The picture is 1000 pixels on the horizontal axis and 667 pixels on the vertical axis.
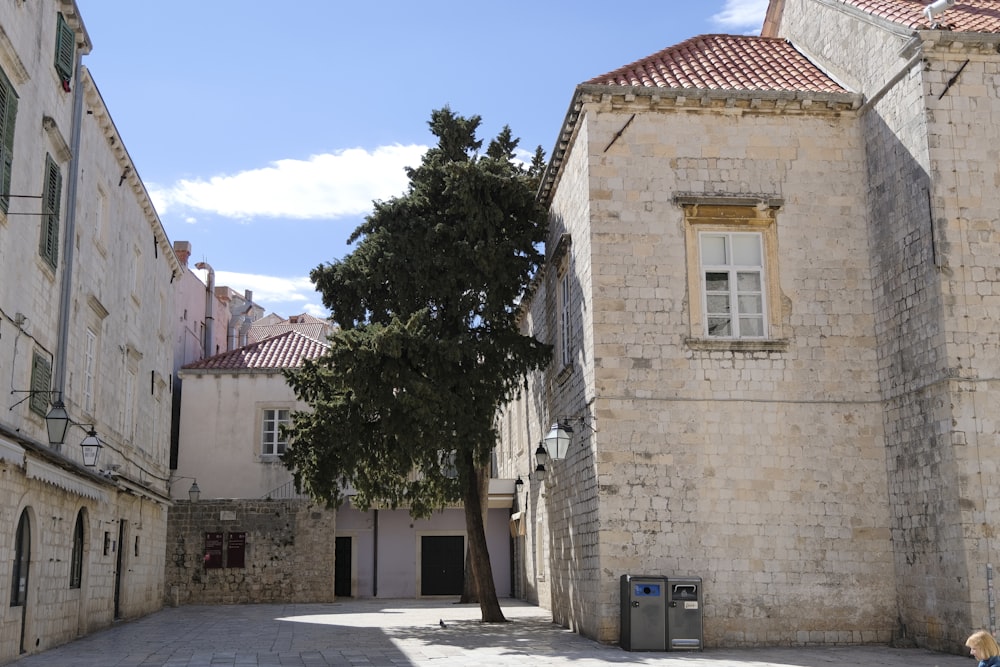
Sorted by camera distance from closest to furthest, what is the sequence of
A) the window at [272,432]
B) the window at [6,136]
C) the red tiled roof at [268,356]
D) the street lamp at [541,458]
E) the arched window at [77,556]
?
1. the window at [6,136]
2. the arched window at [77,556]
3. the street lamp at [541,458]
4. the window at [272,432]
5. the red tiled roof at [268,356]

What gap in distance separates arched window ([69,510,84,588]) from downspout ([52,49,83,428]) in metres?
2.72

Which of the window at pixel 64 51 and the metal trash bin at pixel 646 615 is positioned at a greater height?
the window at pixel 64 51

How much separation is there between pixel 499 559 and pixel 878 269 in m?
16.4

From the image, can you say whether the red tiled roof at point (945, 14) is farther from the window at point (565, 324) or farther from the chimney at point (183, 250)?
the chimney at point (183, 250)

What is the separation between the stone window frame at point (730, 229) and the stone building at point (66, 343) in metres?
8.34

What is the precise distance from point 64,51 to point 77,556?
7688 millimetres

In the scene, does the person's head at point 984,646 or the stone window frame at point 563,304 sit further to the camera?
the stone window frame at point 563,304

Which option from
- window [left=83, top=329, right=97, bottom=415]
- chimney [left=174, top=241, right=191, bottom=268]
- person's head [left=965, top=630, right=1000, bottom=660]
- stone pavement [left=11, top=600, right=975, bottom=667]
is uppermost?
chimney [left=174, top=241, right=191, bottom=268]

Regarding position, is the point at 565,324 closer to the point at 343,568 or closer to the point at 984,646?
the point at 984,646

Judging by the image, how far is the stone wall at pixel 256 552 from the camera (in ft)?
84.4

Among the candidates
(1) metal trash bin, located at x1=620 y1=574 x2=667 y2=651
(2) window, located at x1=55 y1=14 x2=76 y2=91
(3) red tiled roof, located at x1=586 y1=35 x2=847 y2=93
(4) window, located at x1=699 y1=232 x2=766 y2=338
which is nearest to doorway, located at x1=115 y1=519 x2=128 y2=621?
(2) window, located at x1=55 y1=14 x2=76 y2=91

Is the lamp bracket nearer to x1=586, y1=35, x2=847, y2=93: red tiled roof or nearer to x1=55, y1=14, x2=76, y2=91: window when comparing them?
x1=586, y1=35, x2=847, y2=93: red tiled roof

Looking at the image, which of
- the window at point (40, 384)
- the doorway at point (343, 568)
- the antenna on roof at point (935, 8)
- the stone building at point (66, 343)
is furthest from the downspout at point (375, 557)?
the antenna on roof at point (935, 8)

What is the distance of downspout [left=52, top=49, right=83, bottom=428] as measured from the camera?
14406 mm
